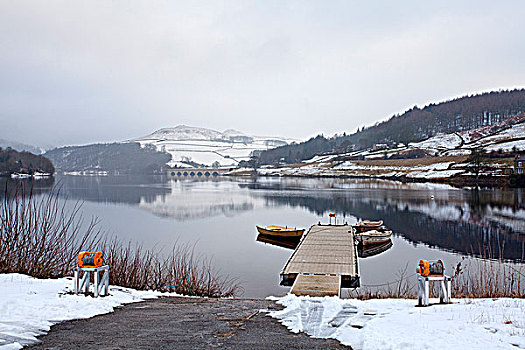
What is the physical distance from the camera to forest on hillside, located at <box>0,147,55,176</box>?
134500 mm

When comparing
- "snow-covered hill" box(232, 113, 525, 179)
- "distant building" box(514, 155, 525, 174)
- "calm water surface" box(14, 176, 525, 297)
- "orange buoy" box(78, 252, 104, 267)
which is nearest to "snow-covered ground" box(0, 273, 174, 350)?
"orange buoy" box(78, 252, 104, 267)

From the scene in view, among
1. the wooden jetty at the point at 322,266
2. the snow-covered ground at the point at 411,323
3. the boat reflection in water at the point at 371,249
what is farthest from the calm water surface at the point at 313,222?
the snow-covered ground at the point at 411,323

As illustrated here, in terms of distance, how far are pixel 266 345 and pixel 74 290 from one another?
5.14 meters

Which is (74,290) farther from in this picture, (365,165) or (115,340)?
(365,165)

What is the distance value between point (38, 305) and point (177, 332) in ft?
9.85

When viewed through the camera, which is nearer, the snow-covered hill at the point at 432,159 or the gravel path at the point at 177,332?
the gravel path at the point at 177,332

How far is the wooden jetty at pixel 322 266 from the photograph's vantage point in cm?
1438

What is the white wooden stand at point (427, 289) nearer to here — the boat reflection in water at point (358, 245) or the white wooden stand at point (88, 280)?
the white wooden stand at point (88, 280)

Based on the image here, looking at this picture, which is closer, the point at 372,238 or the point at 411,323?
the point at 411,323

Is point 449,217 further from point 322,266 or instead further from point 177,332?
point 177,332

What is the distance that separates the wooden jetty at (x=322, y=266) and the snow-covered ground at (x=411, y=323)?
5.20m

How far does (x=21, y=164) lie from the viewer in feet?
465

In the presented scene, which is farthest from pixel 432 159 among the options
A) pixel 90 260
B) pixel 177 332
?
pixel 177 332

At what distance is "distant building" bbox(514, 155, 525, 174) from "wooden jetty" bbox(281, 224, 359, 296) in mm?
65769
